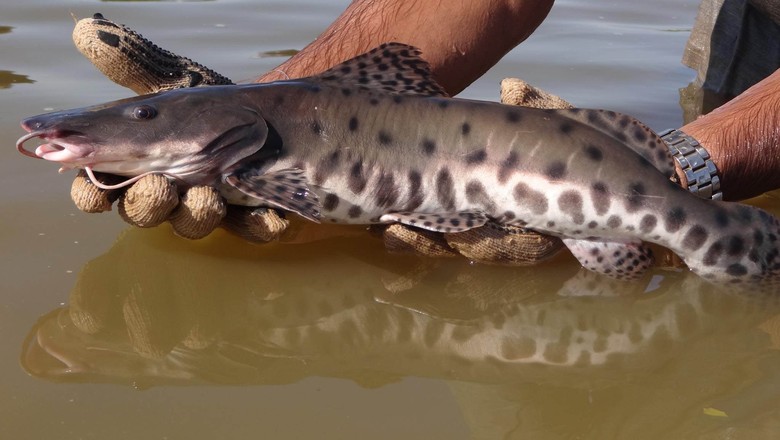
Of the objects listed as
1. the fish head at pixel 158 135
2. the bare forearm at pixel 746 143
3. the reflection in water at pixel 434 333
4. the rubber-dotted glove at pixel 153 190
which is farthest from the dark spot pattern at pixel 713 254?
the fish head at pixel 158 135

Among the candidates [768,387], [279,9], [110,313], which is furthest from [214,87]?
[279,9]

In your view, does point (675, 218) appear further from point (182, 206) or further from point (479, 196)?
point (182, 206)

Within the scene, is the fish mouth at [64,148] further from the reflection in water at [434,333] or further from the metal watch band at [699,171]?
the metal watch band at [699,171]

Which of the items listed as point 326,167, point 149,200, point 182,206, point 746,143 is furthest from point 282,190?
point 746,143

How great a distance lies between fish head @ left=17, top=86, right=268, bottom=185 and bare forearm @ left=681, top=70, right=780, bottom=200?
82.1 inches

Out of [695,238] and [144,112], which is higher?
[144,112]

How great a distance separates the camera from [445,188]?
3852mm

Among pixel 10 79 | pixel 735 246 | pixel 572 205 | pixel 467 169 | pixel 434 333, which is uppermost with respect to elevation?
pixel 467 169

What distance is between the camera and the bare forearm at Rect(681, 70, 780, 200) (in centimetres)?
452

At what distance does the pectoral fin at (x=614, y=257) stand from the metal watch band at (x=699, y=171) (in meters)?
0.55

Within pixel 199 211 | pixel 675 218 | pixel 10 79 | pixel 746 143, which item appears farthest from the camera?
pixel 10 79

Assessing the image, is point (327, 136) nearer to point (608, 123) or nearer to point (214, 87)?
point (214, 87)

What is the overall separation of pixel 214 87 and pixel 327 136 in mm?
467

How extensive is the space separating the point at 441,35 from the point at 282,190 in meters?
1.56
